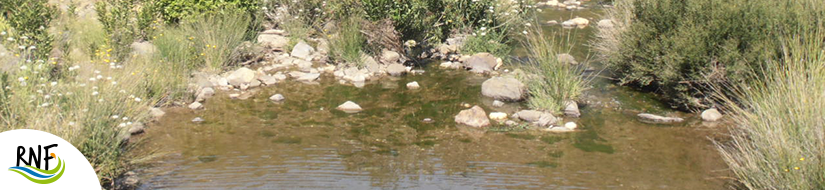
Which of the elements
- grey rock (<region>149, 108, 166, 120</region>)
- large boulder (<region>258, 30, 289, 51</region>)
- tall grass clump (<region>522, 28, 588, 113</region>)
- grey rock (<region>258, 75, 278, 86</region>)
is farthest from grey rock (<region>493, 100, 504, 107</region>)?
large boulder (<region>258, 30, 289, 51</region>)

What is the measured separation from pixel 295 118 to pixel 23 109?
3.54m

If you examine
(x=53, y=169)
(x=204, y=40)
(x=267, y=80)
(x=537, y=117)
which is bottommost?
(x=537, y=117)

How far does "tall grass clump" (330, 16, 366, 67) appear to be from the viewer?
40.2ft

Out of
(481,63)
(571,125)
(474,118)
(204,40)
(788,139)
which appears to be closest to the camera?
(788,139)

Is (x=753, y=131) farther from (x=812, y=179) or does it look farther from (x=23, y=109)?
(x=23, y=109)

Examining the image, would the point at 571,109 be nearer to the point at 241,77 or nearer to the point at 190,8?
the point at 241,77

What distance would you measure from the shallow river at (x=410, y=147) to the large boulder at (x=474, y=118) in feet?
0.44

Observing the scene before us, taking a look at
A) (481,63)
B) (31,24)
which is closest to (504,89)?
(481,63)

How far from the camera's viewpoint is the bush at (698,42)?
9273mm

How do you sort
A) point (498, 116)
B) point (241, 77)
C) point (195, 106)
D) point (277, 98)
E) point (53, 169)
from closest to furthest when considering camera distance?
point (53, 169), point (498, 116), point (195, 106), point (277, 98), point (241, 77)

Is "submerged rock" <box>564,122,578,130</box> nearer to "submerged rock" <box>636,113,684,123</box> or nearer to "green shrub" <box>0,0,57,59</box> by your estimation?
"submerged rock" <box>636,113,684,123</box>

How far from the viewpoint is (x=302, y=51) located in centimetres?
1290

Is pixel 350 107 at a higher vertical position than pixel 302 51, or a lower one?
lower

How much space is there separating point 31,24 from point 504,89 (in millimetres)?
6341
